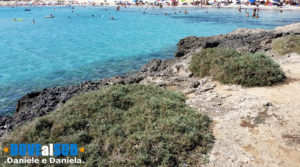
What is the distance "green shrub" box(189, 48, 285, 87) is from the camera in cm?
906

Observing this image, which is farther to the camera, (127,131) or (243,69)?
(243,69)

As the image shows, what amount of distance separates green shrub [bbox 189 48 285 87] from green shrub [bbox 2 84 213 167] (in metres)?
3.26

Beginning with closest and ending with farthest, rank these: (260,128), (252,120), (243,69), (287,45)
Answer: (260,128), (252,120), (243,69), (287,45)

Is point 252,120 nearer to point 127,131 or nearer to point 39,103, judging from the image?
point 127,131

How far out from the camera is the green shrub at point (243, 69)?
29.7 ft

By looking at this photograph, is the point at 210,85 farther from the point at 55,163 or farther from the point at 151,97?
the point at 55,163

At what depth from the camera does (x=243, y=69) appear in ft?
30.6

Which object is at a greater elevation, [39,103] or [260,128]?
[260,128]

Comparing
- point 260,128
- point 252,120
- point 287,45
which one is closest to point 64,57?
point 287,45

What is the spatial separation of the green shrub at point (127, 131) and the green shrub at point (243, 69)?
10.7 feet

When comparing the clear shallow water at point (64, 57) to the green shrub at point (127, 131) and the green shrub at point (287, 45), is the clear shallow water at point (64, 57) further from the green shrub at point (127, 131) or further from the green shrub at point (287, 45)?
the green shrub at point (287, 45)

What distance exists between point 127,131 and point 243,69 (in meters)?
5.97

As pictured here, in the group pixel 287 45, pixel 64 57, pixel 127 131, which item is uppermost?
pixel 287 45

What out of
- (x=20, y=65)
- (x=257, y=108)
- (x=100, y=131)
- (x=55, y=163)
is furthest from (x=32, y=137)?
(x=20, y=65)
